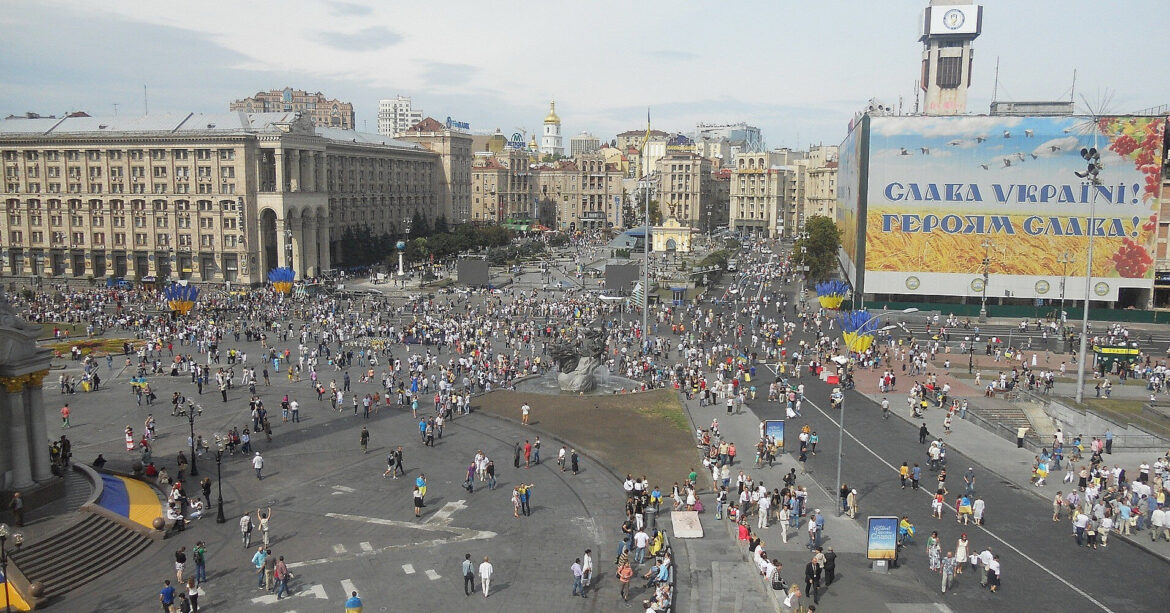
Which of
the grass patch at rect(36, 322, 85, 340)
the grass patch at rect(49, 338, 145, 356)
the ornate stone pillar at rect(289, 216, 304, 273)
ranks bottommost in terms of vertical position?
the grass patch at rect(49, 338, 145, 356)

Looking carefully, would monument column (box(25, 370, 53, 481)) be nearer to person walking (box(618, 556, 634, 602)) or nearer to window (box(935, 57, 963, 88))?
person walking (box(618, 556, 634, 602))

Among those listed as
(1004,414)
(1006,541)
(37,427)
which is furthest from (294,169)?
(1006,541)

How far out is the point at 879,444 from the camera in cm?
3375

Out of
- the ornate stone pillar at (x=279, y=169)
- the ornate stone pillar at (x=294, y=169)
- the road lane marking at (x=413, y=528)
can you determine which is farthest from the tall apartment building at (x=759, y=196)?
the road lane marking at (x=413, y=528)

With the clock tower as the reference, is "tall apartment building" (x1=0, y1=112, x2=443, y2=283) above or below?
below

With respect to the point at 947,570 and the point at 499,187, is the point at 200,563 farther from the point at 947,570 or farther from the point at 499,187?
the point at 499,187

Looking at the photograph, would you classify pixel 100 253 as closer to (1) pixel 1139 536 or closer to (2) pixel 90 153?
(2) pixel 90 153

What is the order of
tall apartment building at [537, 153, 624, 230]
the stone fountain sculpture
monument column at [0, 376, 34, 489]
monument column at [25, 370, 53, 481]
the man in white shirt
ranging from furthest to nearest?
1. tall apartment building at [537, 153, 624, 230]
2. the stone fountain sculpture
3. monument column at [25, 370, 53, 481]
4. monument column at [0, 376, 34, 489]
5. the man in white shirt

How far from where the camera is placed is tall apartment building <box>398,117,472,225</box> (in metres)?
133

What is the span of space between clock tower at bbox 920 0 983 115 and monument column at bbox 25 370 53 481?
11070 cm

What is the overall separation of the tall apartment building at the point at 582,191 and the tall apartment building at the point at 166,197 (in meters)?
79.1

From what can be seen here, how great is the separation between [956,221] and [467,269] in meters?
42.7

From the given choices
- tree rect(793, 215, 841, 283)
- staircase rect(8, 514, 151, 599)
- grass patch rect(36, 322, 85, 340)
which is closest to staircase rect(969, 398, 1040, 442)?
staircase rect(8, 514, 151, 599)

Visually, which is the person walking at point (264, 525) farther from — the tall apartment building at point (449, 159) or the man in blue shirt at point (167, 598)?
the tall apartment building at point (449, 159)
